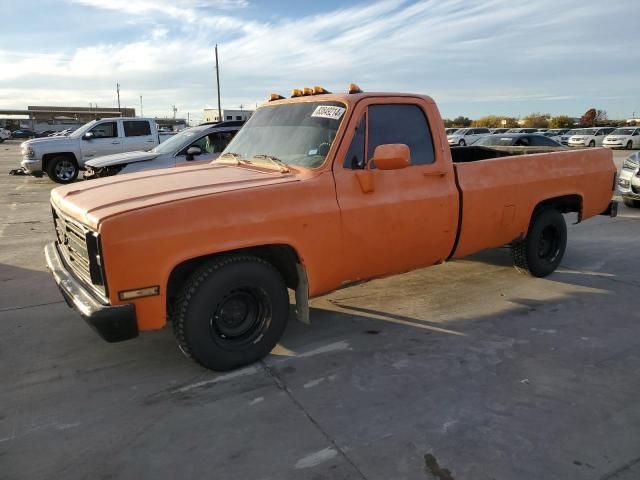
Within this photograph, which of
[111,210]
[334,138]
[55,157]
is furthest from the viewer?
[55,157]

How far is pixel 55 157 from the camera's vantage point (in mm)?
15305

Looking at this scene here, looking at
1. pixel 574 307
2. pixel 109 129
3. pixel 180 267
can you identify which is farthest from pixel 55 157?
pixel 574 307

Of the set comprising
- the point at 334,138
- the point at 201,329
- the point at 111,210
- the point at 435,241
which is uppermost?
the point at 334,138

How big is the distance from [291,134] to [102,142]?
1307cm

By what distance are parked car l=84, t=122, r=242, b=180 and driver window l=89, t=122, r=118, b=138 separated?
5.06 meters

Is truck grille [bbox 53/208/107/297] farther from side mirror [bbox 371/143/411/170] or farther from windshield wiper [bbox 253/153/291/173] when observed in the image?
side mirror [bbox 371/143/411/170]

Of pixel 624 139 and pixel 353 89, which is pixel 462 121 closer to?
pixel 624 139

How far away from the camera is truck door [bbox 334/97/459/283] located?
12.9 feet

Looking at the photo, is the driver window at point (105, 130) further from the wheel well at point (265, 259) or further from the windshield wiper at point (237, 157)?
the wheel well at point (265, 259)

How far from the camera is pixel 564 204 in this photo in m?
5.88

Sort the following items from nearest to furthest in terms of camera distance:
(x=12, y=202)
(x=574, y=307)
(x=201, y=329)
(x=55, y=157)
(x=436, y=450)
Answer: (x=436, y=450) → (x=201, y=329) → (x=574, y=307) → (x=12, y=202) → (x=55, y=157)

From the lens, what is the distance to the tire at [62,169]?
15.3 m

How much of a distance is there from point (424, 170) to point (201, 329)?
2.30 meters

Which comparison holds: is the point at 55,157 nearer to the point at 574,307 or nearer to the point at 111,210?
the point at 111,210
